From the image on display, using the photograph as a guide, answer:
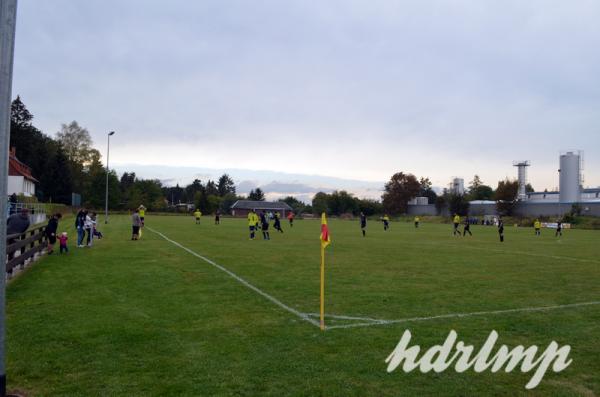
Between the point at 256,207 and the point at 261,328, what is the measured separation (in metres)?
119

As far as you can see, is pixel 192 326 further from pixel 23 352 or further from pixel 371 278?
pixel 371 278

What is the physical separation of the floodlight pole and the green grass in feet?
3.39

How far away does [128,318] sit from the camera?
7.91 meters

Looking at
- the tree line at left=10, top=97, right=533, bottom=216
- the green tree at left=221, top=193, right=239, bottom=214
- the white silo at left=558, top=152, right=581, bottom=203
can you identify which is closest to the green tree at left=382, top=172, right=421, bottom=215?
the tree line at left=10, top=97, right=533, bottom=216

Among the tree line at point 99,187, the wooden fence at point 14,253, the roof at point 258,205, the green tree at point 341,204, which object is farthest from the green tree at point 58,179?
the wooden fence at point 14,253

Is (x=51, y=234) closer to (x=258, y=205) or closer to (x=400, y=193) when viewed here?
(x=400, y=193)

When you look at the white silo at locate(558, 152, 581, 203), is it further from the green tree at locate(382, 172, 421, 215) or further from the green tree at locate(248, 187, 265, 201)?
the green tree at locate(248, 187, 265, 201)

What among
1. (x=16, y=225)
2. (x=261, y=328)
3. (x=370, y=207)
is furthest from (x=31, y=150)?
(x=261, y=328)

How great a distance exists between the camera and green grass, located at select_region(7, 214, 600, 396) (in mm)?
5203

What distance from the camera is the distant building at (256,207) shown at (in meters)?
121

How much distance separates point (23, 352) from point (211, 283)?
5664 mm

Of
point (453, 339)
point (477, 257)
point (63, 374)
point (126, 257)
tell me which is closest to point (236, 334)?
point (63, 374)

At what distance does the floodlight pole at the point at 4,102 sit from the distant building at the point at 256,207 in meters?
112

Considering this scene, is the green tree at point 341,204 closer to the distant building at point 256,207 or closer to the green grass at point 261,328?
the distant building at point 256,207
